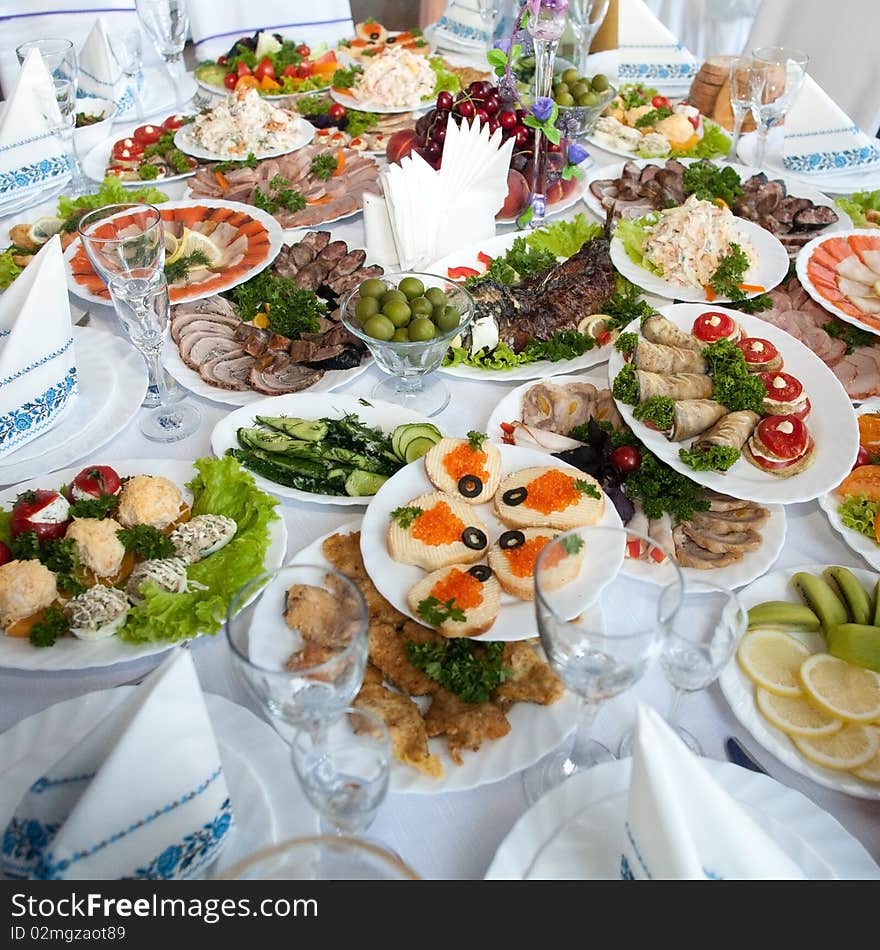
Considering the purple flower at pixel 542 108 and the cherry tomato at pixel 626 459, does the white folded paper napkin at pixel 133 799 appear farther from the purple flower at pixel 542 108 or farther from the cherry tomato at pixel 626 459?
the purple flower at pixel 542 108

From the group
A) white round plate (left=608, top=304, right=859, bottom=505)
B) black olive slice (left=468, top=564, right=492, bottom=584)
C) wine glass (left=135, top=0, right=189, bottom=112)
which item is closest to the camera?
black olive slice (left=468, top=564, right=492, bottom=584)

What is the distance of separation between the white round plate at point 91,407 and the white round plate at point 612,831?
4.49ft

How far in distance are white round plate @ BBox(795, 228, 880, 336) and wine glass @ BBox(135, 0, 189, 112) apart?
261 cm

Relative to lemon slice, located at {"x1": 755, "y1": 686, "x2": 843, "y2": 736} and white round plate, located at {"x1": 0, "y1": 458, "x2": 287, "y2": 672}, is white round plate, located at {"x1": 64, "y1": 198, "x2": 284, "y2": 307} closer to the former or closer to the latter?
white round plate, located at {"x1": 0, "y1": 458, "x2": 287, "y2": 672}

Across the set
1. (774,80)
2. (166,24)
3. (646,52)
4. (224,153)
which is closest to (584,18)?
(646,52)

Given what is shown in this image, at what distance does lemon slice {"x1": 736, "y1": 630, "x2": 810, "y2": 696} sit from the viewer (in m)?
1.45

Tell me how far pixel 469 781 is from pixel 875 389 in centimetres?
160

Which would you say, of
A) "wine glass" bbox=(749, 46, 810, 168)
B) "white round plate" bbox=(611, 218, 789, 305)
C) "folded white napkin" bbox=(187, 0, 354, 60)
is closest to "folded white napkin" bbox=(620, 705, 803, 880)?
"white round plate" bbox=(611, 218, 789, 305)

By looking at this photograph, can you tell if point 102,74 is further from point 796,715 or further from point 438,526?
point 796,715

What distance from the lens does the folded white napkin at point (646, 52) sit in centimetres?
383

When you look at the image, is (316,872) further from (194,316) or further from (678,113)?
(678,113)

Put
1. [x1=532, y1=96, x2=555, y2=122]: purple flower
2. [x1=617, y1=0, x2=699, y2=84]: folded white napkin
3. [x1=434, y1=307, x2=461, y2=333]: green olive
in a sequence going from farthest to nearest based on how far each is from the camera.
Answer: [x1=617, y1=0, x2=699, y2=84]: folded white napkin → [x1=532, y1=96, x2=555, y2=122]: purple flower → [x1=434, y1=307, x2=461, y2=333]: green olive

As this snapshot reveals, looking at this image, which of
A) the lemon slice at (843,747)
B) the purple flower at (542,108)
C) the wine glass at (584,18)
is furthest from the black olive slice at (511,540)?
the wine glass at (584,18)

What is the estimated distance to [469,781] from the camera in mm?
1308
